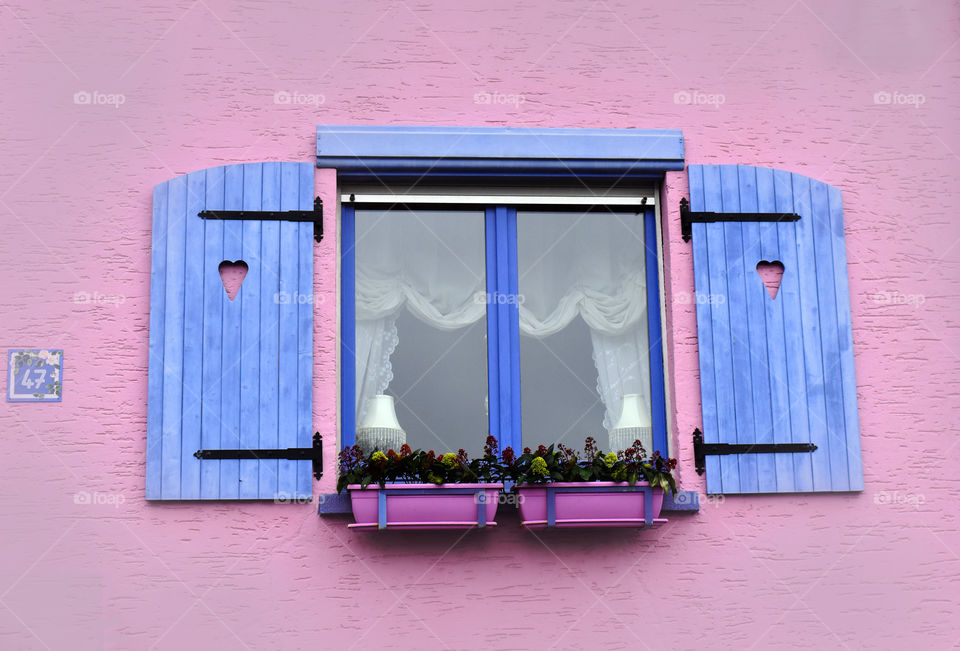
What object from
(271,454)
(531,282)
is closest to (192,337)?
(271,454)

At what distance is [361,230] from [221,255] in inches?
29.4

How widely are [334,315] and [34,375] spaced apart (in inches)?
53.6

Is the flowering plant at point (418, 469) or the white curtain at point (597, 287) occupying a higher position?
the white curtain at point (597, 287)

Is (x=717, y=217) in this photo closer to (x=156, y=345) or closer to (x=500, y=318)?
(x=500, y=318)

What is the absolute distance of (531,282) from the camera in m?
6.54

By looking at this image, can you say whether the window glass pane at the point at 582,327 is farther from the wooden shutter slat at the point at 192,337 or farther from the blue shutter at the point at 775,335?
the wooden shutter slat at the point at 192,337

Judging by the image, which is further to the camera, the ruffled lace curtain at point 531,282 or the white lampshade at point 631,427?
the ruffled lace curtain at point 531,282

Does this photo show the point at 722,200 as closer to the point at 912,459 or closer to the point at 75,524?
the point at 912,459

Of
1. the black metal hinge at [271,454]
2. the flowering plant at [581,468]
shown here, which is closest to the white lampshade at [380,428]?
the black metal hinge at [271,454]

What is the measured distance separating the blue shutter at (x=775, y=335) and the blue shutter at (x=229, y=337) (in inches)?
73.0

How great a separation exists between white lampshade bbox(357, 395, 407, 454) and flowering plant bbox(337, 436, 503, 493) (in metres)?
0.31

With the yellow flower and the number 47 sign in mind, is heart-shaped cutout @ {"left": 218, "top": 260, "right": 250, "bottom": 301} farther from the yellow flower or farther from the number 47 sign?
the yellow flower

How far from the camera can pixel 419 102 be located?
6.45m

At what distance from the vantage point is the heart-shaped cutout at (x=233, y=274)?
613cm
